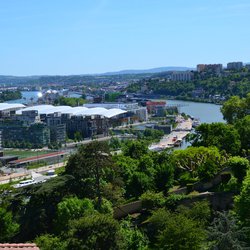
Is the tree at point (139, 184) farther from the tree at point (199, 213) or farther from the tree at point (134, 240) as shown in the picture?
the tree at point (134, 240)

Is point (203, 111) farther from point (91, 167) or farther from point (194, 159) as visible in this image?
point (91, 167)

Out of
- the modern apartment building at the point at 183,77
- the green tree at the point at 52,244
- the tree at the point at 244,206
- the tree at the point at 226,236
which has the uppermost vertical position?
the tree at the point at 226,236

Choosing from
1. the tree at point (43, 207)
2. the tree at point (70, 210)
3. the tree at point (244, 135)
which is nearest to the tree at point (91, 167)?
the tree at point (43, 207)

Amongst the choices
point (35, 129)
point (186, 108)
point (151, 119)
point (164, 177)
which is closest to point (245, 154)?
point (164, 177)

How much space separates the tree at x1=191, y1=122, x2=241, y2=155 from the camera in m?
13.9

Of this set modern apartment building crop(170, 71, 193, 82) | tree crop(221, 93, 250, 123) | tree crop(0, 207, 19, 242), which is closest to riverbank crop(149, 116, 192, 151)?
tree crop(221, 93, 250, 123)

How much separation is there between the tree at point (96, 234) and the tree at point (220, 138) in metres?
7.90

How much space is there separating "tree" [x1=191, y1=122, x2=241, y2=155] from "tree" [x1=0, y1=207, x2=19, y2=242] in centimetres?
657

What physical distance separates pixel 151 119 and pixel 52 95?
100ft

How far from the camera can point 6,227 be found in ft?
29.6

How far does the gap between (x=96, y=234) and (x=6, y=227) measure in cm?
336

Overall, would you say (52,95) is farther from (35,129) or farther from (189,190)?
(189,190)

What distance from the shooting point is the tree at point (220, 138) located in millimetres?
13852

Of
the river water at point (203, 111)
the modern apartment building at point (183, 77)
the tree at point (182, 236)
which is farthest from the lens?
the modern apartment building at point (183, 77)
